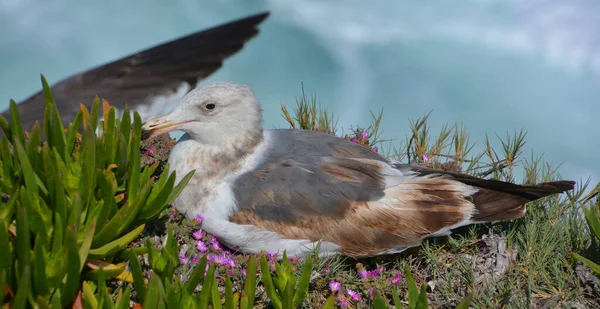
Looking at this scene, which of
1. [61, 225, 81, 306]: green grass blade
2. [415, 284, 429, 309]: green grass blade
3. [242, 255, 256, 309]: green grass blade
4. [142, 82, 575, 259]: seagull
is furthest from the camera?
[142, 82, 575, 259]: seagull

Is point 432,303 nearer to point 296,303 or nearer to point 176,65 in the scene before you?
point 296,303

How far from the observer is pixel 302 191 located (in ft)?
12.4

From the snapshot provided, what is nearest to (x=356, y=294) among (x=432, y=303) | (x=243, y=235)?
(x=432, y=303)

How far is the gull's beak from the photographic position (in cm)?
397

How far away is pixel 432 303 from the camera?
3633 mm

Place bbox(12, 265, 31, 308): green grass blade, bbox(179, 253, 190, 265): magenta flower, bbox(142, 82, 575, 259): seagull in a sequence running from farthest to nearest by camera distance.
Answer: bbox(142, 82, 575, 259): seagull → bbox(179, 253, 190, 265): magenta flower → bbox(12, 265, 31, 308): green grass blade

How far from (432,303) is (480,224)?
85cm

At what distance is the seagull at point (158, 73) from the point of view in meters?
4.66

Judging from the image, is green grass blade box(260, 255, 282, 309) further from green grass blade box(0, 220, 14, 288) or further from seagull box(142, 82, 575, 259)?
green grass blade box(0, 220, 14, 288)

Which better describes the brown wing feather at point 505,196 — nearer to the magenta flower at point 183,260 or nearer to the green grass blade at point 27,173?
the magenta flower at point 183,260

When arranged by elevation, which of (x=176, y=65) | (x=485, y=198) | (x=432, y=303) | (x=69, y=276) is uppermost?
(x=176, y=65)

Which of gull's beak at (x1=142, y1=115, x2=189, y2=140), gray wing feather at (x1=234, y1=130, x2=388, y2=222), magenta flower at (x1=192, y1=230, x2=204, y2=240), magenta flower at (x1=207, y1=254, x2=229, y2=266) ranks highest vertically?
gull's beak at (x1=142, y1=115, x2=189, y2=140)

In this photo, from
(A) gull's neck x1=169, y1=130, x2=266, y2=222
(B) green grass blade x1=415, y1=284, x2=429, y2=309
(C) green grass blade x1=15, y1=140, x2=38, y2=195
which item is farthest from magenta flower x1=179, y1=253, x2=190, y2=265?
(B) green grass blade x1=415, y1=284, x2=429, y2=309

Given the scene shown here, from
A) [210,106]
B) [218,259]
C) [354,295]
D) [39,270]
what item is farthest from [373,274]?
[39,270]
